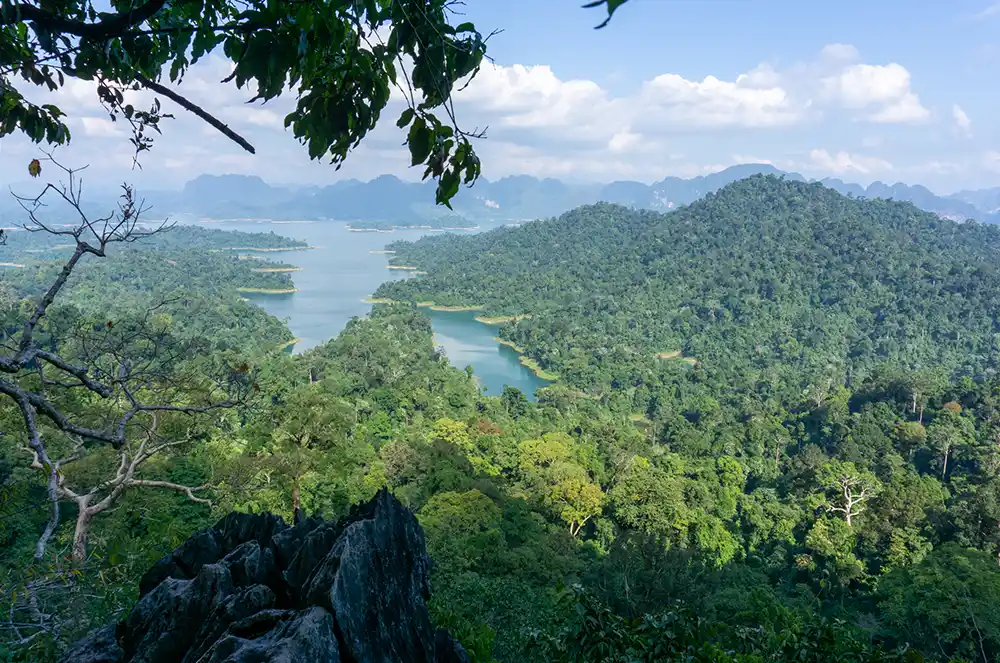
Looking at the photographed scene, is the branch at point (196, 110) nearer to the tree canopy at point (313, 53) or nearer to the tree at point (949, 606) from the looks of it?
the tree canopy at point (313, 53)

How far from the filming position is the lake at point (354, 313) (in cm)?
3853

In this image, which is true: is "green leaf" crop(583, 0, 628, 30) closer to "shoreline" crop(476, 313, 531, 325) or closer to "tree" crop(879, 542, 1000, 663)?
"tree" crop(879, 542, 1000, 663)

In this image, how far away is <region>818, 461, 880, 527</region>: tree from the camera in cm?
1609

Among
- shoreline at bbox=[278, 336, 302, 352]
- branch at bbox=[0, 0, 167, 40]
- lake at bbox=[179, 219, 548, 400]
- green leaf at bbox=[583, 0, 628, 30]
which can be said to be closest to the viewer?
green leaf at bbox=[583, 0, 628, 30]

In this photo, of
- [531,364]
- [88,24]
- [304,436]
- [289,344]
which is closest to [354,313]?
[289,344]

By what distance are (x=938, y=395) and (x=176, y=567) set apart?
3048cm

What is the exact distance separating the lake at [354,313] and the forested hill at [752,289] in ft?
8.43

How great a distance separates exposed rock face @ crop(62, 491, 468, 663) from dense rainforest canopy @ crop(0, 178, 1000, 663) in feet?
1.61

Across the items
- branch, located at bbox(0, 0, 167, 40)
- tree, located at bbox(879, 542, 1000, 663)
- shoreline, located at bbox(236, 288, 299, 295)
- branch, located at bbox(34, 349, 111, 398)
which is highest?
branch, located at bbox(0, 0, 167, 40)

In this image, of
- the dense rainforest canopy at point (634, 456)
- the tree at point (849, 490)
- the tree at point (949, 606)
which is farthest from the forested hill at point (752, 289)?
the tree at point (949, 606)

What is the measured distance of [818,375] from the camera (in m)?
36.3

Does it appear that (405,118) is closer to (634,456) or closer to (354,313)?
(634,456)

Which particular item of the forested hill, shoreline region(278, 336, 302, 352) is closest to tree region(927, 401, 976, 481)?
the forested hill

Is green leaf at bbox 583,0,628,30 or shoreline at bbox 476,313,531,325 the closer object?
green leaf at bbox 583,0,628,30
